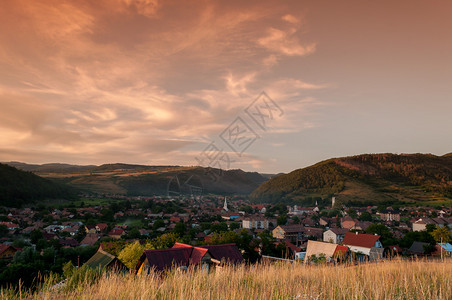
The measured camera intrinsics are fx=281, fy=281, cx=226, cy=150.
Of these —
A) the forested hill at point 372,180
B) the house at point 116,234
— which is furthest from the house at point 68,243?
the forested hill at point 372,180

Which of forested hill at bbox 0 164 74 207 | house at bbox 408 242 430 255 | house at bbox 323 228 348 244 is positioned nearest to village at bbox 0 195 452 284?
house at bbox 323 228 348 244

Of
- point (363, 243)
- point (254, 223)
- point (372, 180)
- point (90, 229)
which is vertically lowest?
point (254, 223)

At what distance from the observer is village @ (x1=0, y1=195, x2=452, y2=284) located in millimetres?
19906

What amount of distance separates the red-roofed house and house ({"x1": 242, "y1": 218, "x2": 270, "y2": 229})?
4046cm

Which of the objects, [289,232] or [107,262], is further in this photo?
[289,232]

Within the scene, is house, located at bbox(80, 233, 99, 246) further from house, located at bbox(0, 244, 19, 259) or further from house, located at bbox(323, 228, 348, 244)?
house, located at bbox(323, 228, 348, 244)

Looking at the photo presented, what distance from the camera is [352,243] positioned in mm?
36969

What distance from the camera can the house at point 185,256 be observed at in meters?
17.6

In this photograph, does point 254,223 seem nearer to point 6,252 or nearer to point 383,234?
point 383,234

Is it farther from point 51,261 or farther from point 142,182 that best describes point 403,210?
Result: point 142,182

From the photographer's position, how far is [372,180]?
15338cm

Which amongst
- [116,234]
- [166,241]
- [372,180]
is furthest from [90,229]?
[372,180]

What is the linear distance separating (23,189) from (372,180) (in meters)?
163

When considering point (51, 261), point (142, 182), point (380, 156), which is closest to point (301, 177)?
point (380, 156)
